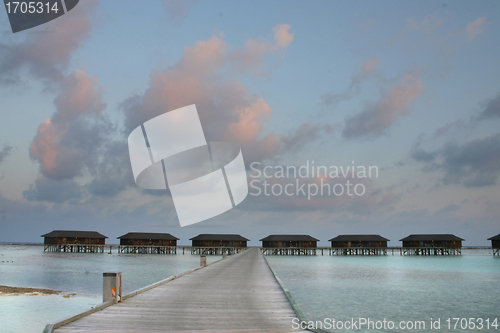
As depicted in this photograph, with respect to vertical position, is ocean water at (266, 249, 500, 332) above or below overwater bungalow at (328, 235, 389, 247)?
below

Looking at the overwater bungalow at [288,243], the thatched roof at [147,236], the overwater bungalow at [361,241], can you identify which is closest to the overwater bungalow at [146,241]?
the thatched roof at [147,236]

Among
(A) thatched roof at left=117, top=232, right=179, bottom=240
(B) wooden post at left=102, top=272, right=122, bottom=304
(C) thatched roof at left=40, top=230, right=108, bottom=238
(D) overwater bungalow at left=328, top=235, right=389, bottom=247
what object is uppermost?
(C) thatched roof at left=40, top=230, right=108, bottom=238

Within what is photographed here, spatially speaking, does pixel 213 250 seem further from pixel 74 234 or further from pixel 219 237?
pixel 74 234

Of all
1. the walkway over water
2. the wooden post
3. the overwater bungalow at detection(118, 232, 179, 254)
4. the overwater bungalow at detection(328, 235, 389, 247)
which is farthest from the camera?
the overwater bungalow at detection(328, 235, 389, 247)

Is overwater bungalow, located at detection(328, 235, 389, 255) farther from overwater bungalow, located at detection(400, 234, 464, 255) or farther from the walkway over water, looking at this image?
the walkway over water

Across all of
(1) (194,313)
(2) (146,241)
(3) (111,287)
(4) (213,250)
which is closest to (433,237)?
(4) (213,250)

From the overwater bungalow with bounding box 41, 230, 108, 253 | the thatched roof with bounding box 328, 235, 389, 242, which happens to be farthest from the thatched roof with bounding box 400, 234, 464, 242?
the overwater bungalow with bounding box 41, 230, 108, 253

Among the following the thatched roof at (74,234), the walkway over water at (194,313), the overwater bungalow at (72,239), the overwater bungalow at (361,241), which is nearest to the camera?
the walkway over water at (194,313)

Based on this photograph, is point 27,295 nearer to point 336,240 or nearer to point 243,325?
point 243,325

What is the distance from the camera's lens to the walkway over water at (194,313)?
798 centimetres

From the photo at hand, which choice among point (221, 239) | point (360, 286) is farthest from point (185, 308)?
point (221, 239)

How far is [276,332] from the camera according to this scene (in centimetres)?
773

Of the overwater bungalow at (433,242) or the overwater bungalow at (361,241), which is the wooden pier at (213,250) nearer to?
the overwater bungalow at (361,241)

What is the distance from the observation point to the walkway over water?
7980 mm
